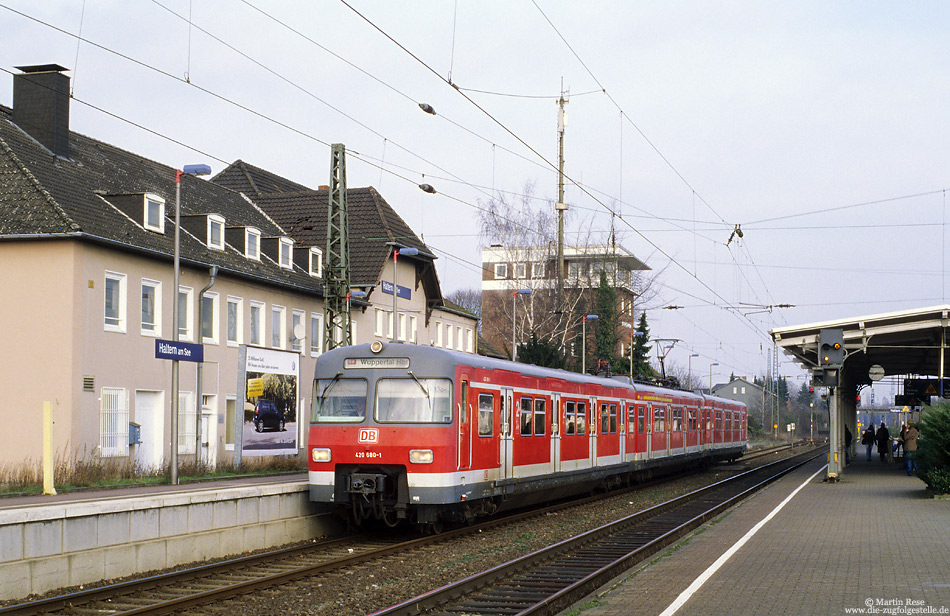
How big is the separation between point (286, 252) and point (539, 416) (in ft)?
64.7

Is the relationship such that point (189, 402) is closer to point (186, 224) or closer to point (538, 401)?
point (186, 224)

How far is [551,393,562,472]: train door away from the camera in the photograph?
67.2 feet

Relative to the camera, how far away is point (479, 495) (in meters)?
16.6

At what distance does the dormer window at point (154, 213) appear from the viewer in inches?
1153

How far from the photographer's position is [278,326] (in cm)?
3541

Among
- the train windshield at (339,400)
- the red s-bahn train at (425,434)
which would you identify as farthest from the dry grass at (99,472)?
the red s-bahn train at (425,434)

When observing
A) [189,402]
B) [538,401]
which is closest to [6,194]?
[189,402]

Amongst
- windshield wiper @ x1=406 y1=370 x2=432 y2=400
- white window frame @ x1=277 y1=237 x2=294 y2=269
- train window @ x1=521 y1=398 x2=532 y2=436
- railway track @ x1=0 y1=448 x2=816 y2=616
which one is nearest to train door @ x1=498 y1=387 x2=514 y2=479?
train window @ x1=521 y1=398 x2=532 y2=436

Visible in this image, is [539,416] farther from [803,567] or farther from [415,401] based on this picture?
[803,567]

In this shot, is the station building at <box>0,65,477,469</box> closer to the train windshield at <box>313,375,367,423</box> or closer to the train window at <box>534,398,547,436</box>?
the train window at <box>534,398,547,436</box>

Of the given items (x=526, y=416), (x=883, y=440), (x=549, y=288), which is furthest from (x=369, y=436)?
(x=549, y=288)

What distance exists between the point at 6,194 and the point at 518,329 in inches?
1315

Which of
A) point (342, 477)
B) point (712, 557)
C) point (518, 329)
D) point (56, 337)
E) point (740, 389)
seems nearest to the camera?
point (712, 557)

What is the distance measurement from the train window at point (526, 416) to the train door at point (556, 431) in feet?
4.53
